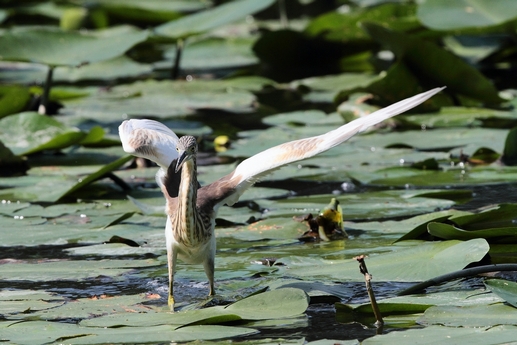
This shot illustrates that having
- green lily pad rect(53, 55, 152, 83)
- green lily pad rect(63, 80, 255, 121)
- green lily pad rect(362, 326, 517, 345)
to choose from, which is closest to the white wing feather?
green lily pad rect(362, 326, 517, 345)

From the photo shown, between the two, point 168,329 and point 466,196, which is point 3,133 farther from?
point 168,329

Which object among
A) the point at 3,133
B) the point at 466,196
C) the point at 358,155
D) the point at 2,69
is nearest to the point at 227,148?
the point at 358,155

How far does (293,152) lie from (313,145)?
0.25 feet

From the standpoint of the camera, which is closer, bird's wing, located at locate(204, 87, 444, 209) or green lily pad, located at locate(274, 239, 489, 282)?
green lily pad, located at locate(274, 239, 489, 282)

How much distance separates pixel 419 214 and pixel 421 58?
258 centimetres

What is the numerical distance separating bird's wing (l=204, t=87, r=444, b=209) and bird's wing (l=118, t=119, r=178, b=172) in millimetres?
389

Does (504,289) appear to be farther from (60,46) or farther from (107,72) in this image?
(107,72)

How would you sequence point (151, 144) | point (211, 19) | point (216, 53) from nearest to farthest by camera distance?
1. point (151, 144)
2. point (211, 19)
3. point (216, 53)

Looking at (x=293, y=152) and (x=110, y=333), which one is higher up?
(x=293, y=152)

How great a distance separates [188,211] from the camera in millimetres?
3393

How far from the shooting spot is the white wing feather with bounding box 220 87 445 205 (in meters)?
3.33

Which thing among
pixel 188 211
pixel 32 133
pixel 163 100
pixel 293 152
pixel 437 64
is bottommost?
pixel 163 100

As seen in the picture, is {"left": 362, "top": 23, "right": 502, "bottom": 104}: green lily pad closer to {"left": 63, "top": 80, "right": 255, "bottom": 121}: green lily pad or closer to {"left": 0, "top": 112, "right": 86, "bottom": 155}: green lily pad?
{"left": 63, "top": 80, "right": 255, "bottom": 121}: green lily pad

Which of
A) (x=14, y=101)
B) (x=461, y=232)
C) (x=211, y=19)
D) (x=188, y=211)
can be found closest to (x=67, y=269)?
(x=188, y=211)
